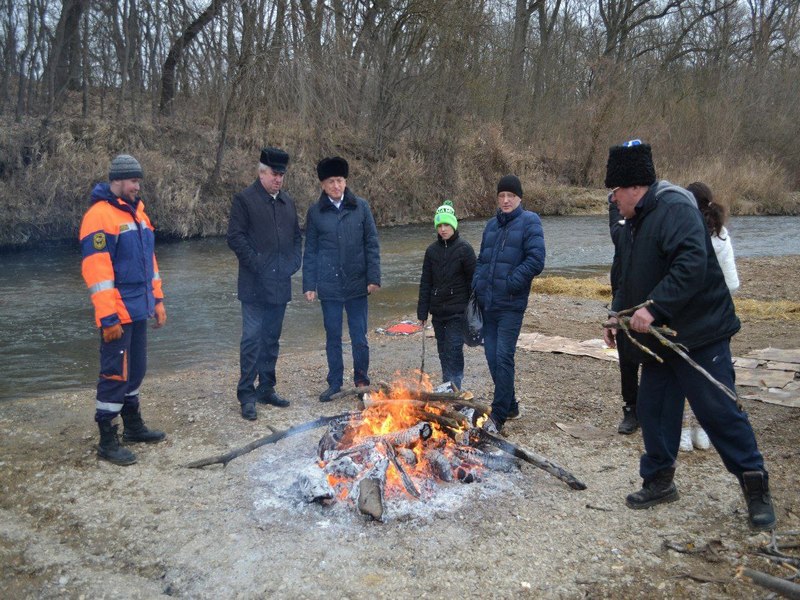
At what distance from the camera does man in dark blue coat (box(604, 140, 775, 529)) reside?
3916 millimetres

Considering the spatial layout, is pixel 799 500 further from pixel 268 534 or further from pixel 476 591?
pixel 268 534

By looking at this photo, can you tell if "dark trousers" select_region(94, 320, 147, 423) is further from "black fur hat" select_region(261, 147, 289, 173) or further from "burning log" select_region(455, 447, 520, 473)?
"burning log" select_region(455, 447, 520, 473)

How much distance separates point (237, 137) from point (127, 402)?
59.9 ft

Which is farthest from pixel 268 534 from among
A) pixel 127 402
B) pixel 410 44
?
pixel 410 44

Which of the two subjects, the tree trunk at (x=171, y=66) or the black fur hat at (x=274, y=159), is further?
the tree trunk at (x=171, y=66)

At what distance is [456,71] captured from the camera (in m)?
27.9

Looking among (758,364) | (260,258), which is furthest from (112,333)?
(758,364)

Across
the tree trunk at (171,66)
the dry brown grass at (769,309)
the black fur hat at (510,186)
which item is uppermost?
the tree trunk at (171,66)

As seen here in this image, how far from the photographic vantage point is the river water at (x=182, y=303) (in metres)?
9.09

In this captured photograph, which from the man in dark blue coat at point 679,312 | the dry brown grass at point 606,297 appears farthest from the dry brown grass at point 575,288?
the man in dark blue coat at point 679,312

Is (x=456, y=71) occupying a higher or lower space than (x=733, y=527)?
higher

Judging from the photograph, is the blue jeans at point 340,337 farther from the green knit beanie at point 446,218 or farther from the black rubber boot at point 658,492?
the black rubber boot at point 658,492

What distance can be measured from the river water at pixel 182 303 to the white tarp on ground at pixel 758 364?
2.95m

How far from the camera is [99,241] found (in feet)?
16.5
